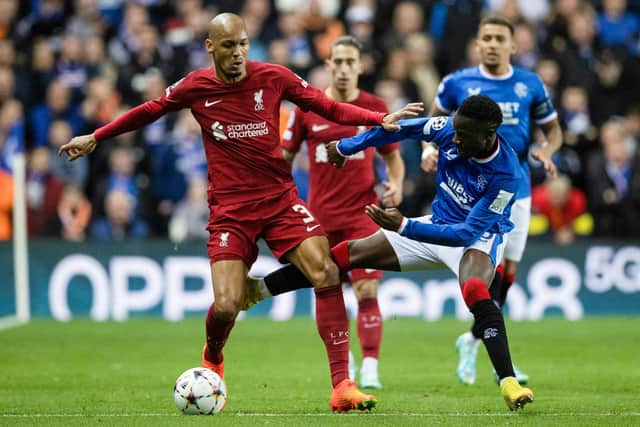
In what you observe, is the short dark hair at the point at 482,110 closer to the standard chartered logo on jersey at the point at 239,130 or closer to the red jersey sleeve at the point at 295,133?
the standard chartered logo on jersey at the point at 239,130

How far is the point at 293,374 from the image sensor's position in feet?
36.8

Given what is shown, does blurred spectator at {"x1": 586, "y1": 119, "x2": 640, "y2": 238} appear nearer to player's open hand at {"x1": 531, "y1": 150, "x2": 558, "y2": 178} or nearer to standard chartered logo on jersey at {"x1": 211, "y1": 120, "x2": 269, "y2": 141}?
player's open hand at {"x1": 531, "y1": 150, "x2": 558, "y2": 178}

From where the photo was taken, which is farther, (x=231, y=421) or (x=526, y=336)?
(x=526, y=336)

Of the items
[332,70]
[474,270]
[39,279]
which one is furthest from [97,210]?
[474,270]

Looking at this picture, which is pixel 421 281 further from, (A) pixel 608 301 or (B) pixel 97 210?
(B) pixel 97 210

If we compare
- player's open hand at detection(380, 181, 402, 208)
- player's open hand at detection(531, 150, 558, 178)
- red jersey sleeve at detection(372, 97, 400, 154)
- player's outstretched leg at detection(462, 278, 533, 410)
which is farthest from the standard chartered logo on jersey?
player's open hand at detection(531, 150, 558, 178)

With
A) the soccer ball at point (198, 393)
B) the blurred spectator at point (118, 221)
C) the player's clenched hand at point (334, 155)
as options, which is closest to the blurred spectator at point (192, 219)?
the blurred spectator at point (118, 221)

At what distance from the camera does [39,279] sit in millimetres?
16781

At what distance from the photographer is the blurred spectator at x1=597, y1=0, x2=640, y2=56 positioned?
754 inches

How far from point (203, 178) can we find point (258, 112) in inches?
328

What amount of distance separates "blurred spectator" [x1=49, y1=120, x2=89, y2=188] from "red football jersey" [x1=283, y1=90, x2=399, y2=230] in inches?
295

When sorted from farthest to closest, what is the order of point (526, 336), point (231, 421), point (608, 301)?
1. point (608, 301)
2. point (526, 336)
3. point (231, 421)

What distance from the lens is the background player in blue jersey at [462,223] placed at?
834 centimetres

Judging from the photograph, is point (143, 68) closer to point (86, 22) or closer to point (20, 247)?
point (86, 22)
